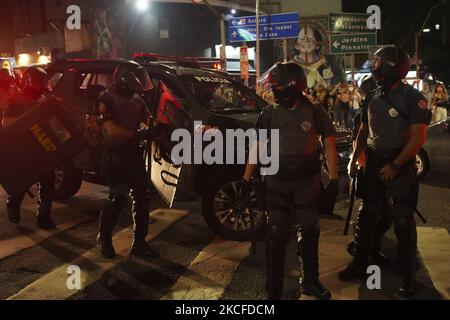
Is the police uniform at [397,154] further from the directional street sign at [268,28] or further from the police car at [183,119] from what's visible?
the directional street sign at [268,28]

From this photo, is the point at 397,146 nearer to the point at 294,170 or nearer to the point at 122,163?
the point at 294,170

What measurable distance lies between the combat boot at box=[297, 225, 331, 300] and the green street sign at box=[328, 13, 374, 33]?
17.8 metres

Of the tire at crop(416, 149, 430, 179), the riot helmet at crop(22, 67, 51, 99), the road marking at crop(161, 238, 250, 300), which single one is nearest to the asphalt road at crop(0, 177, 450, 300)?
the road marking at crop(161, 238, 250, 300)

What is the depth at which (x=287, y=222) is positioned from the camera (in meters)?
3.82

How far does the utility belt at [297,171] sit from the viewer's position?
3760 millimetres

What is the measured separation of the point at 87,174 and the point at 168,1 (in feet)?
71.1

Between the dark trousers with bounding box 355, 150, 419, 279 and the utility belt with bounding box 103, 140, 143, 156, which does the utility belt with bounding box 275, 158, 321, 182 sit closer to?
the dark trousers with bounding box 355, 150, 419, 279

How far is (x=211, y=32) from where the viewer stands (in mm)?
29125

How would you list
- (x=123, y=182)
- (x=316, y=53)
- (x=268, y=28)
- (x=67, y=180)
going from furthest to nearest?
(x=316, y=53) < (x=268, y=28) < (x=67, y=180) < (x=123, y=182)

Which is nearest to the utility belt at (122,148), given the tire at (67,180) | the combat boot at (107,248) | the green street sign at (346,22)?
the combat boot at (107,248)

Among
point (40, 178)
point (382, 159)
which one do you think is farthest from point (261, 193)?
point (40, 178)

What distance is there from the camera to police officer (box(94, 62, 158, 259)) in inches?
191

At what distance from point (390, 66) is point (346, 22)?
59.3 ft

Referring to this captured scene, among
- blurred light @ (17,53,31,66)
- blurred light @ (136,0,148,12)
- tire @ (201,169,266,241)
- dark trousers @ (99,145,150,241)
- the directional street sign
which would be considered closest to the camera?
dark trousers @ (99,145,150,241)
